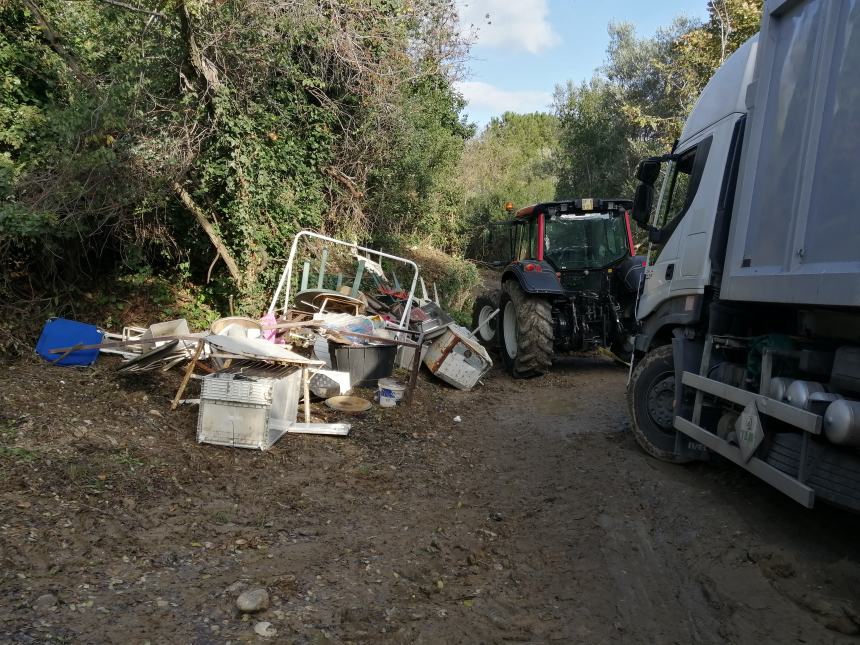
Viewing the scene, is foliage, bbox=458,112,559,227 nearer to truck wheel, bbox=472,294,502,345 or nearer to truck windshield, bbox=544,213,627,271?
truck wheel, bbox=472,294,502,345

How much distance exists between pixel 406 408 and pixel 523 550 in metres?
3.17

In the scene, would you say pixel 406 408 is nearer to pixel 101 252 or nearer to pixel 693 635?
pixel 693 635

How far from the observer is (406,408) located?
261 inches

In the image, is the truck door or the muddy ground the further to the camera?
the truck door

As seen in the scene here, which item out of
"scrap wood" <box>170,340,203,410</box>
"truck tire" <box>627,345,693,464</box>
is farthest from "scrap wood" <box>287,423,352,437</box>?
"truck tire" <box>627,345,693,464</box>

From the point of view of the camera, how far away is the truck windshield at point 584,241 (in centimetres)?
879

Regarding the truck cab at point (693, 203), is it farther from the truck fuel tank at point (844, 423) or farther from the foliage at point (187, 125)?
the foliage at point (187, 125)

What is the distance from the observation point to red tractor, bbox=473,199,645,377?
8.20m

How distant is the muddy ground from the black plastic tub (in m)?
1.30

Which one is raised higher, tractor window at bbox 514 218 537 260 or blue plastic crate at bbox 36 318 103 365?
tractor window at bbox 514 218 537 260

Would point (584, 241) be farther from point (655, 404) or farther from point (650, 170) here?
point (655, 404)

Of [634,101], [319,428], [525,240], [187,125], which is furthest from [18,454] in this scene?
[634,101]

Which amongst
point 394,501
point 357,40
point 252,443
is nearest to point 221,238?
point 357,40

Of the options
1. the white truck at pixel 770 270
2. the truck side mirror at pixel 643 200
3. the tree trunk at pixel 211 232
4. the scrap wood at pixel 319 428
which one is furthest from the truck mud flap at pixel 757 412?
the tree trunk at pixel 211 232
